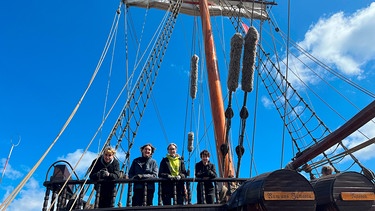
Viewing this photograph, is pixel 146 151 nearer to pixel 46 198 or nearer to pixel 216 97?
pixel 46 198

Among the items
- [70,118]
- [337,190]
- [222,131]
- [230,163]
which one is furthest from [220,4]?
[337,190]

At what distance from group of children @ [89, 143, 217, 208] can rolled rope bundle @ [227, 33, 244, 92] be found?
1454mm

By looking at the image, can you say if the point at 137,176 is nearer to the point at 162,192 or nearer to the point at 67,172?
the point at 162,192

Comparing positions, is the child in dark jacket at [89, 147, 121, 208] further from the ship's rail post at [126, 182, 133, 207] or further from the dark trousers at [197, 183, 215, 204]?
the dark trousers at [197, 183, 215, 204]

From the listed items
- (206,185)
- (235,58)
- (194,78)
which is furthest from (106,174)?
(194,78)

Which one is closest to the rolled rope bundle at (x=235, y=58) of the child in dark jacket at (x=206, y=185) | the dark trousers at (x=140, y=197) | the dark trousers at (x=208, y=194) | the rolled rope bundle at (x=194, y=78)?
the child in dark jacket at (x=206, y=185)

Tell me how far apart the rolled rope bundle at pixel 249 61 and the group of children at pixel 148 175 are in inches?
56.6

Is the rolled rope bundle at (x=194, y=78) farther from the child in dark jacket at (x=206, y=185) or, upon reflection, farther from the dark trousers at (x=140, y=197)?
the dark trousers at (x=140, y=197)

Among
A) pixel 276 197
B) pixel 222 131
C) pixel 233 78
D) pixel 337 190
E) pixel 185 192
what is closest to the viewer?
pixel 276 197

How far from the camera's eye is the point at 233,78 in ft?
18.0

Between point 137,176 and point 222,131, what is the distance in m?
3.58

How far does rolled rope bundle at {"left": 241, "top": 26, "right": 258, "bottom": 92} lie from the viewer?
16.9 ft

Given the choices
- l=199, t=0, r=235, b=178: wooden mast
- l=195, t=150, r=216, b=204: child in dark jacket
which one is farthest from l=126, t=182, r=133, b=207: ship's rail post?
l=199, t=0, r=235, b=178: wooden mast

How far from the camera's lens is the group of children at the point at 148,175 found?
464 centimetres
